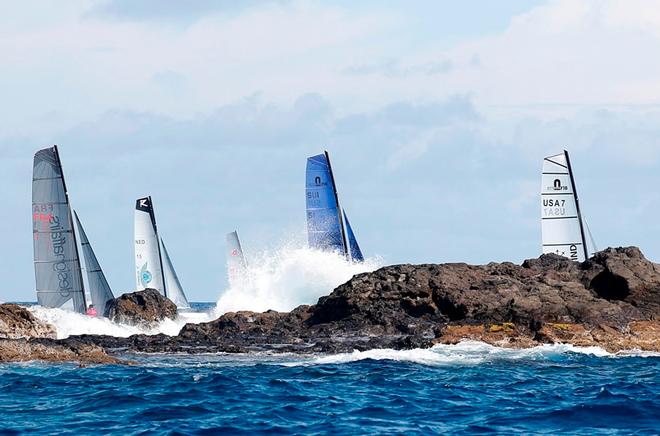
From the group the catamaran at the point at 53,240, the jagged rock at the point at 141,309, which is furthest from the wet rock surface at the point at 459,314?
the catamaran at the point at 53,240

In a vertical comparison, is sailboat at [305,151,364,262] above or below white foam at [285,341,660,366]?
above

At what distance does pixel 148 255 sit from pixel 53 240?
55.2 feet

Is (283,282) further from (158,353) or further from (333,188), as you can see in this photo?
(158,353)

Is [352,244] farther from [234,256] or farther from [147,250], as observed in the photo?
[234,256]

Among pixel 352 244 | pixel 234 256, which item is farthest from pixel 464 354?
pixel 234 256

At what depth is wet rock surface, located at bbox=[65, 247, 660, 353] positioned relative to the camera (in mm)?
30922

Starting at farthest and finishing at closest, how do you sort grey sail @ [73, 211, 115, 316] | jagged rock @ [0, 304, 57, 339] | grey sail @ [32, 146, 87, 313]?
grey sail @ [73, 211, 115, 316]
grey sail @ [32, 146, 87, 313]
jagged rock @ [0, 304, 57, 339]

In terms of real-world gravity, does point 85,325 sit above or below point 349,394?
above

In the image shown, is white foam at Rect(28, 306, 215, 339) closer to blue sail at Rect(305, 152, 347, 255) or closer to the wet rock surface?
the wet rock surface

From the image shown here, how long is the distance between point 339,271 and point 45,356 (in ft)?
64.6

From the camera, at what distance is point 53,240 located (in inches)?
1572

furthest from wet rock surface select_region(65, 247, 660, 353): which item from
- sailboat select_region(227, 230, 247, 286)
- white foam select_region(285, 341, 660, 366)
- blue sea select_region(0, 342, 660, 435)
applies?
sailboat select_region(227, 230, 247, 286)

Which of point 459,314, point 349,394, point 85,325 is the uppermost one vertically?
point 85,325

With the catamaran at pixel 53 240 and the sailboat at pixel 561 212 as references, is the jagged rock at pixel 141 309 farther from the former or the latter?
the sailboat at pixel 561 212
